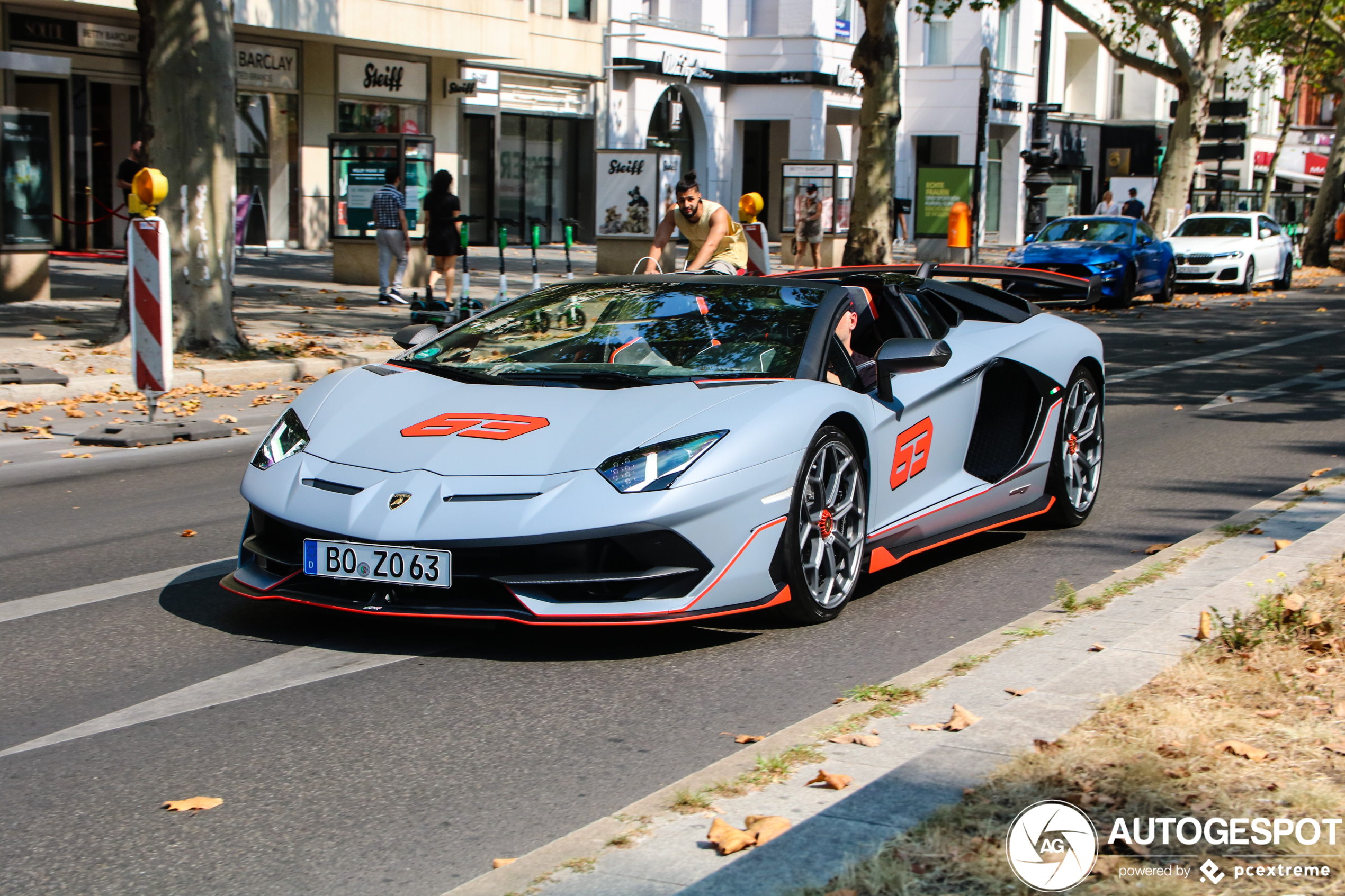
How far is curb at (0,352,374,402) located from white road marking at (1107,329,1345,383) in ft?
23.4

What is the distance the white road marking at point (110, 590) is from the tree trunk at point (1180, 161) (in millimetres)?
33682

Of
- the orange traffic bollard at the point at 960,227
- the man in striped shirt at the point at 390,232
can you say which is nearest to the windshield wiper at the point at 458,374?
the man in striped shirt at the point at 390,232

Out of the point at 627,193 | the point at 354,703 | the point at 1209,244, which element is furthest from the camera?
the point at 1209,244

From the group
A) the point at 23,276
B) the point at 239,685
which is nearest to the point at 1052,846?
the point at 239,685

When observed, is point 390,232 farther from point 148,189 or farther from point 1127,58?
point 1127,58

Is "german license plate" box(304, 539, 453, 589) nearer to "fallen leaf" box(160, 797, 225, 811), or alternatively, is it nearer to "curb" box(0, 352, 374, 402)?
"fallen leaf" box(160, 797, 225, 811)

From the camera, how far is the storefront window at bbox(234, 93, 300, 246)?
100 feet

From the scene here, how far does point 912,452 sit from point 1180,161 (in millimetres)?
34017

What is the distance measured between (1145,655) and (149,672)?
10.2 feet

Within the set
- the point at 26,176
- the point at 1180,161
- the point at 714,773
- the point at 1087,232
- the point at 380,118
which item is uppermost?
the point at 380,118

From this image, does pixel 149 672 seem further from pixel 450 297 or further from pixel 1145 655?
pixel 450 297

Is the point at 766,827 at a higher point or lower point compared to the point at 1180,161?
lower

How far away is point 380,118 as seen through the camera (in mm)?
33344

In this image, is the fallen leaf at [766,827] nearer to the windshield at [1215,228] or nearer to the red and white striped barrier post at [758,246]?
the red and white striped barrier post at [758,246]
